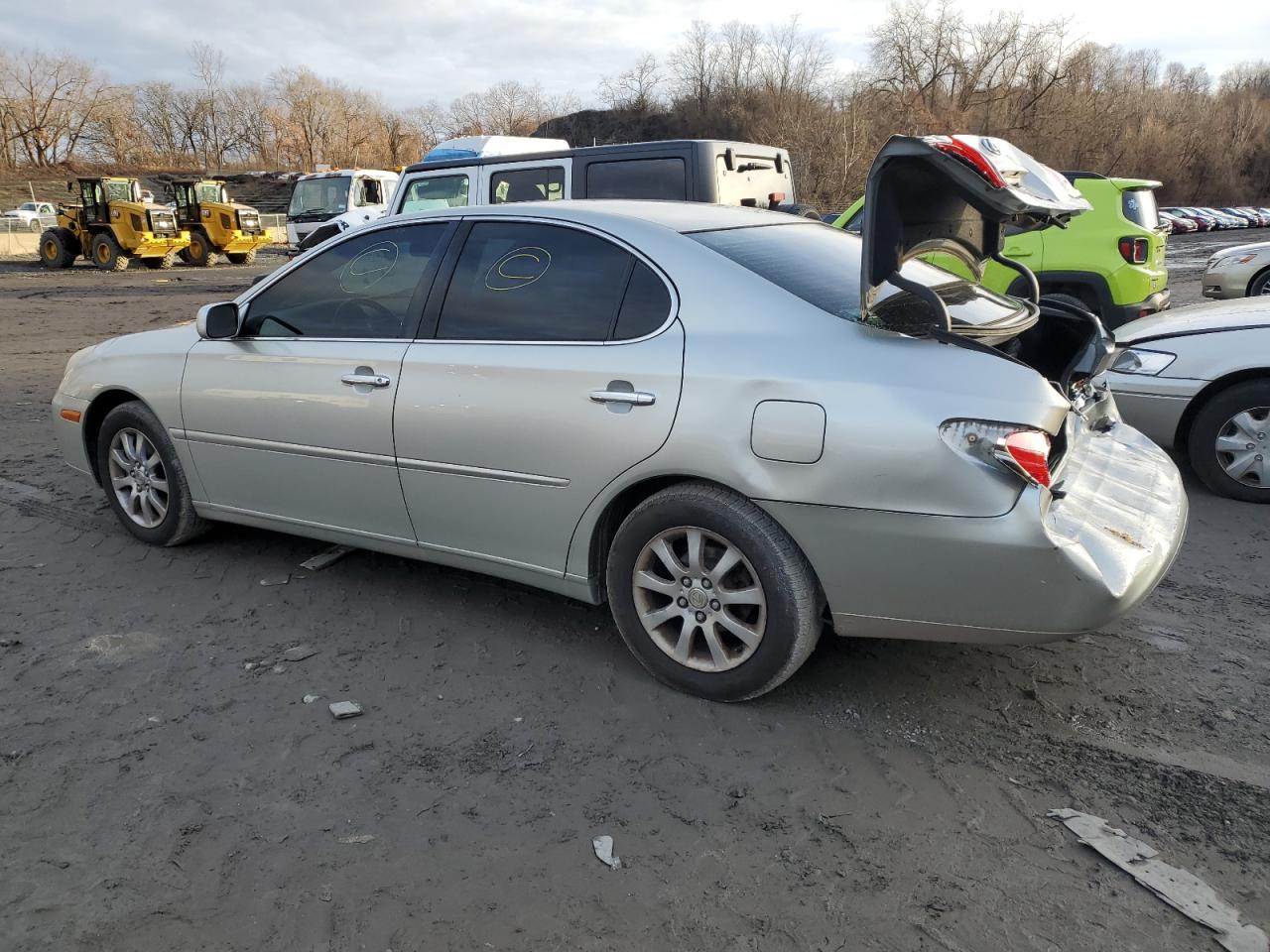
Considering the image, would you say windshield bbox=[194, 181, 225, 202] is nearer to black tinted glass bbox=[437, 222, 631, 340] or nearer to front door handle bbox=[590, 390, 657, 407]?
black tinted glass bbox=[437, 222, 631, 340]

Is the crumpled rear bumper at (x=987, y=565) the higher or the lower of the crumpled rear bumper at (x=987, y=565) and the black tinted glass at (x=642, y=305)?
the lower

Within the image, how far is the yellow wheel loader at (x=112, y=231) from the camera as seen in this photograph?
25422 millimetres

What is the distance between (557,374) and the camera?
10.8 ft

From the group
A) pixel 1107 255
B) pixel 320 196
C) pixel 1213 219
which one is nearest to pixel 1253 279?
pixel 1107 255

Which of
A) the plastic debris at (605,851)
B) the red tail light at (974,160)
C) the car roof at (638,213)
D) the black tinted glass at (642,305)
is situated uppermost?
the red tail light at (974,160)

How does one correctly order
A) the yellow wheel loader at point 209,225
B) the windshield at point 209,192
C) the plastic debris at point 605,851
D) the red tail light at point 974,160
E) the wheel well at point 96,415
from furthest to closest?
the windshield at point 209,192 → the yellow wheel loader at point 209,225 → the wheel well at point 96,415 → the red tail light at point 974,160 → the plastic debris at point 605,851

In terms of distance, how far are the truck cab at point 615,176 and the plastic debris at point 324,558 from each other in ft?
16.0

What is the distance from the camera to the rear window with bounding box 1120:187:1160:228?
29.2ft

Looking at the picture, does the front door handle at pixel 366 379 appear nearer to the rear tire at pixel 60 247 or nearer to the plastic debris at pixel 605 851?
the plastic debris at pixel 605 851

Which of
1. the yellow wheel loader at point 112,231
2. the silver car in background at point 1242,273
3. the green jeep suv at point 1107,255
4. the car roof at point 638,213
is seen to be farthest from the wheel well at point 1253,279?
the yellow wheel loader at point 112,231

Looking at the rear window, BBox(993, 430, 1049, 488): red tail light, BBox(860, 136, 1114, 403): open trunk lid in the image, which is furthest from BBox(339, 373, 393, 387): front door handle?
the rear window

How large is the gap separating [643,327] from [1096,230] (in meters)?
7.20

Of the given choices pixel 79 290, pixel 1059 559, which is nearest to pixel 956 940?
pixel 1059 559

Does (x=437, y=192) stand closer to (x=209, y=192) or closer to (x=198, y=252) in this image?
(x=198, y=252)
